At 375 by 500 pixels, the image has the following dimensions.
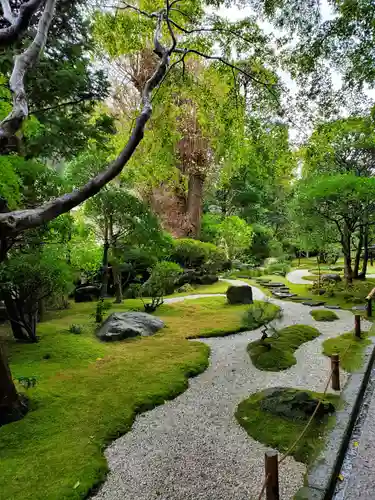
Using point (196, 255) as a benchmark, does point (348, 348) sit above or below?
below

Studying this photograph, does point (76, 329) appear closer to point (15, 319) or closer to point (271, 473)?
point (15, 319)

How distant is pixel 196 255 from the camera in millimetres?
17516

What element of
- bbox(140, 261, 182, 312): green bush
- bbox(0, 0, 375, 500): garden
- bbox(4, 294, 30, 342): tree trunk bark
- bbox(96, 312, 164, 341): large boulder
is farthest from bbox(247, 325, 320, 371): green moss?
bbox(4, 294, 30, 342): tree trunk bark

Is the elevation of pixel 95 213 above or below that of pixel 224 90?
below

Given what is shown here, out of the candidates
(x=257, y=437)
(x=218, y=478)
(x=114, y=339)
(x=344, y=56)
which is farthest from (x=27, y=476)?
(x=344, y=56)

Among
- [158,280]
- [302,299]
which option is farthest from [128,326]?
[302,299]

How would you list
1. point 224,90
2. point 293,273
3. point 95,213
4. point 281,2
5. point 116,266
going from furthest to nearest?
1. point 293,273
2. point 116,266
3. point 95,213
4. point 224,90
5. point 281,2

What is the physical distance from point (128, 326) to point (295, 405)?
→ 4.81 metres

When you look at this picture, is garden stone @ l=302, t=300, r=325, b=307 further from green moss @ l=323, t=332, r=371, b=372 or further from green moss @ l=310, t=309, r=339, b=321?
green moss @ l=323, t=332, r=371, b=372

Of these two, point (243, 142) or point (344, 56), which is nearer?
point (344, 56)

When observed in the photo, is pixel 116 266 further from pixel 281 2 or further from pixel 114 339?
pixel 281 2

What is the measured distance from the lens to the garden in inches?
138

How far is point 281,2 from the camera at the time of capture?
21.6 feet

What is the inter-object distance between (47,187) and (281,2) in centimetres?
647
